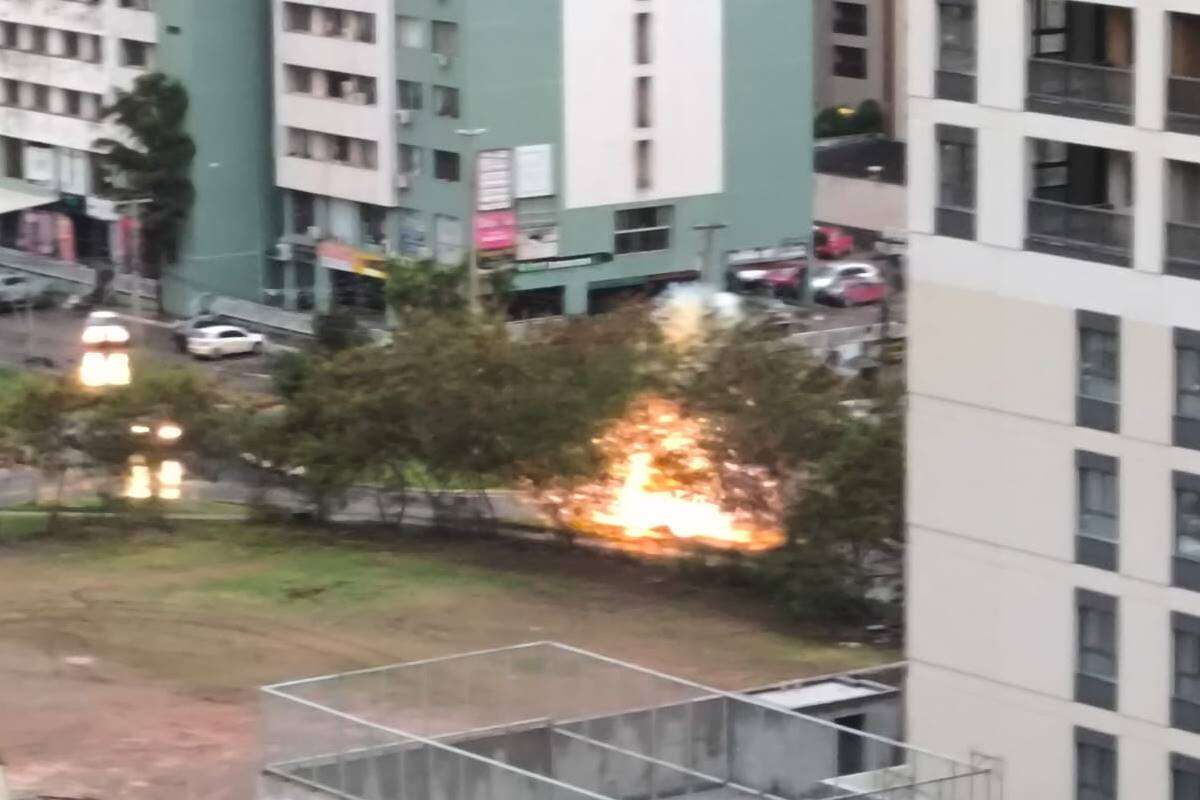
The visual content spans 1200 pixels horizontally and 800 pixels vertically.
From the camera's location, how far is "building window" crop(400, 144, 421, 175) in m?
36.2

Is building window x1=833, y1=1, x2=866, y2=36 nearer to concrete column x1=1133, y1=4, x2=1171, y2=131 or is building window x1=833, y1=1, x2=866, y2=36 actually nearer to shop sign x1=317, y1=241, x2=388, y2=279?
shop sign x1=317, y1=241, x2=388, y2=279

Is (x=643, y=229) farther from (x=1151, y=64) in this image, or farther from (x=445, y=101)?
(x=1151, y=64)

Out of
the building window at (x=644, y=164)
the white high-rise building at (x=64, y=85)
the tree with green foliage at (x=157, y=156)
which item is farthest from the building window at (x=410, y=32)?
the white high-rise building at (x=64, y=85)

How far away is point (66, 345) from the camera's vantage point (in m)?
35.2

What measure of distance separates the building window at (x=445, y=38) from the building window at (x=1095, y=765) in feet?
72.6

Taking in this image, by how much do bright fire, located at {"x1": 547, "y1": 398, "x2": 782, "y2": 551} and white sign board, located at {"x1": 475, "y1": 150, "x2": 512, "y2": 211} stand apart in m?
10.9

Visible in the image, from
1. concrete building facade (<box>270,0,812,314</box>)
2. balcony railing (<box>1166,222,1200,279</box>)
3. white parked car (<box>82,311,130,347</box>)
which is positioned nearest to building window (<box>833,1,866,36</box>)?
concrete building facade (<box>270,0,812,314</box>)

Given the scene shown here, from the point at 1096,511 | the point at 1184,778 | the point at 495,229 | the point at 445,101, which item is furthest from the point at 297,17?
the point at 1184,778

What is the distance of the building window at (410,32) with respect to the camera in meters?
35.8

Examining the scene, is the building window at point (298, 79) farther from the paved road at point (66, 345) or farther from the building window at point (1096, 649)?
the building window at point (1096, 649)

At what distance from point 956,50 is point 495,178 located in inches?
851

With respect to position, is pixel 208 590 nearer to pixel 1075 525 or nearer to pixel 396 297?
pixel 396 297

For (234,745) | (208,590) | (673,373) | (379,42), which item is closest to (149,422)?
(208,590)

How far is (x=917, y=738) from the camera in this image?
15.2m
